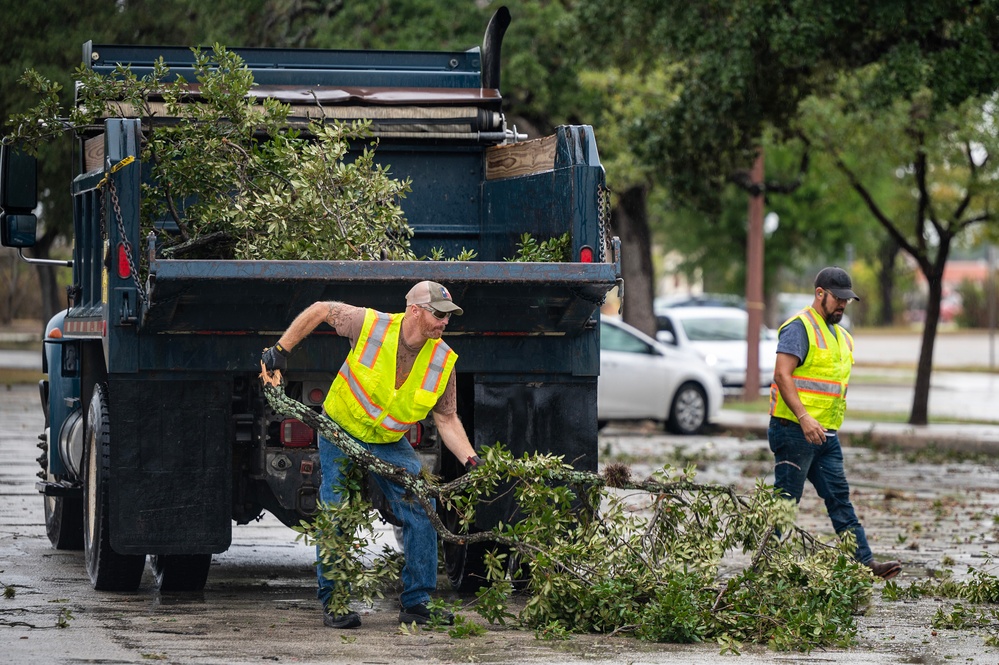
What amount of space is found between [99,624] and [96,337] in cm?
153

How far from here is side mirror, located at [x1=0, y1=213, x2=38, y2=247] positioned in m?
9.68

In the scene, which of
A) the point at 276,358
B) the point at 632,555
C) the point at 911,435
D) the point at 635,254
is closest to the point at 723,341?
the point at 635,254

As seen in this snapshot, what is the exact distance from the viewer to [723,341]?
2653 cm

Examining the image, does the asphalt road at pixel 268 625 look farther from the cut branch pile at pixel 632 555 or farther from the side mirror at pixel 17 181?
the side mirror at pixel 17 181

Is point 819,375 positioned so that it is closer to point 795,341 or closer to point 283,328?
point 795,341

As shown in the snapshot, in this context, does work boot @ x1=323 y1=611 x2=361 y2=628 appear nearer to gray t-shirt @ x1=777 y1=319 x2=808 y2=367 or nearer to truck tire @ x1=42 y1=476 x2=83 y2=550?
truck tire @ x1=42 y1=476 x2=83 y2=550

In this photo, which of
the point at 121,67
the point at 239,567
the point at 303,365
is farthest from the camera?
the point at 239,567

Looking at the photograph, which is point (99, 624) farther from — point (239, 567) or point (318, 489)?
point (239, 567)

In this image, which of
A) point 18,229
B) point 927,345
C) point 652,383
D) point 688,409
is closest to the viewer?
point 18,229

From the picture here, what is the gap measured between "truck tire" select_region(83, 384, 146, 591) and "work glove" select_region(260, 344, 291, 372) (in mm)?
1002

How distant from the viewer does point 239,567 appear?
9.48 meters

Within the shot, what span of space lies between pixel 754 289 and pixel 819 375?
572 inches

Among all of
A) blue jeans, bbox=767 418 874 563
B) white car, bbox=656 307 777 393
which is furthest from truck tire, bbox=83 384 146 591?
white car, bbox=656 307 777 393

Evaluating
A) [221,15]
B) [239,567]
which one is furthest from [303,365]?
[221,15]
